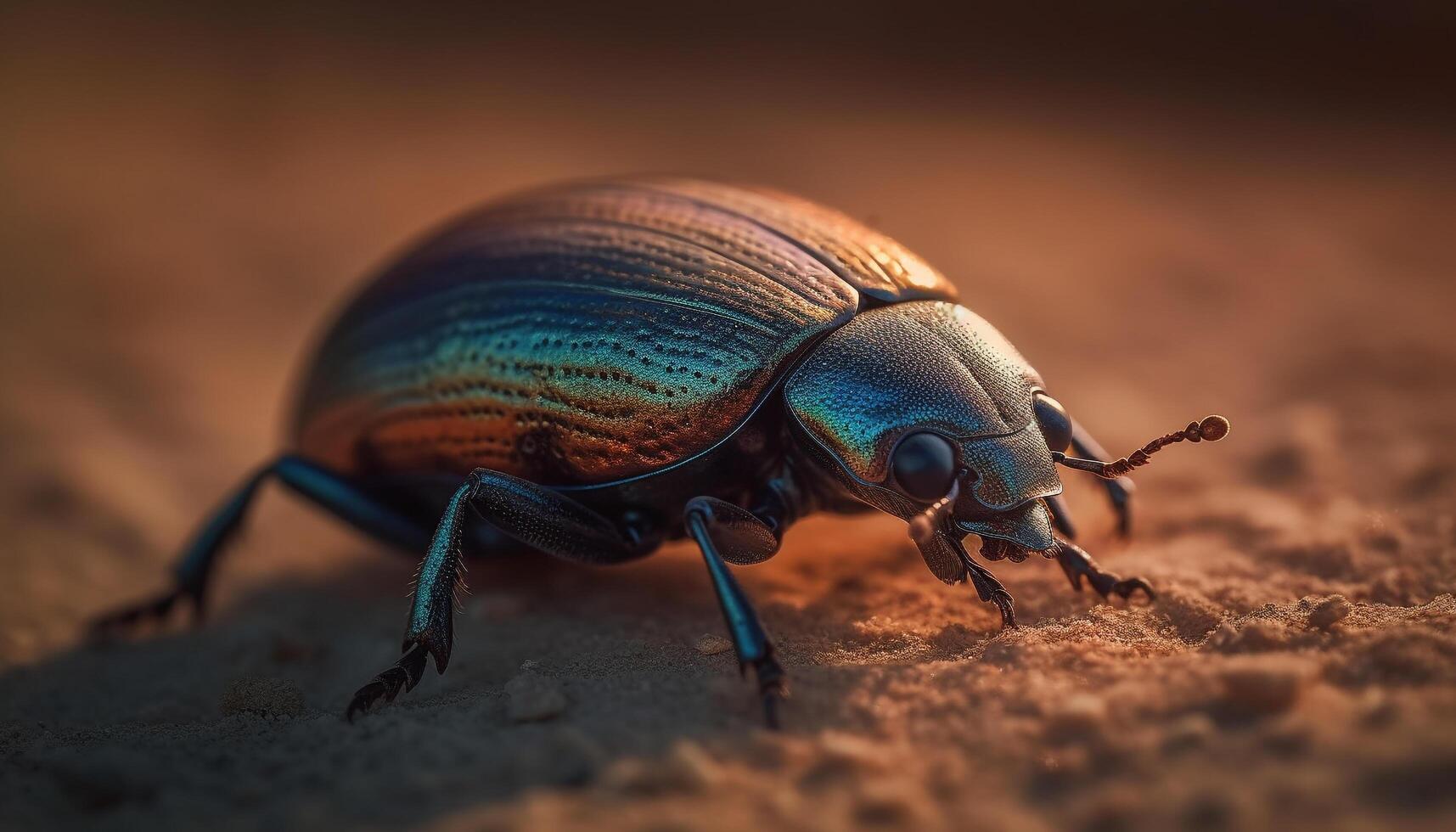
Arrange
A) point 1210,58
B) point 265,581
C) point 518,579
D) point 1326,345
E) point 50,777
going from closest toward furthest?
point 50,777, point 518,579, point 265,581, point 1326,345, point 1210,58

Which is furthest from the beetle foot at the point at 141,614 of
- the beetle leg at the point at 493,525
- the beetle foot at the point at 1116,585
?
the beetle foot at the point at 1116,585

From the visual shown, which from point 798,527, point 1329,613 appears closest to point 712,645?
point 798,527

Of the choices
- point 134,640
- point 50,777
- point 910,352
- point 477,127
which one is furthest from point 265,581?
point 477,127

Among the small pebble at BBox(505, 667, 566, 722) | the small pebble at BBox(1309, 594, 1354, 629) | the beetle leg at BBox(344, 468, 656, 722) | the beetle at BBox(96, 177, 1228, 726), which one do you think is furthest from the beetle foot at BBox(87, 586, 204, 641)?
the small pebble at BBox(1309, 594, 1354, 629)

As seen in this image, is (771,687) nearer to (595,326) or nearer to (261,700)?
(595,326)

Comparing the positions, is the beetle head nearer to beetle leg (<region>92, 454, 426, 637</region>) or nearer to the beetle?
the beetle

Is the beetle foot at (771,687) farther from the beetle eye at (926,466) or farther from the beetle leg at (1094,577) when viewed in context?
the beetle leg at (1094,577)

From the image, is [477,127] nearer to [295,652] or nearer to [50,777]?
[295,652]
